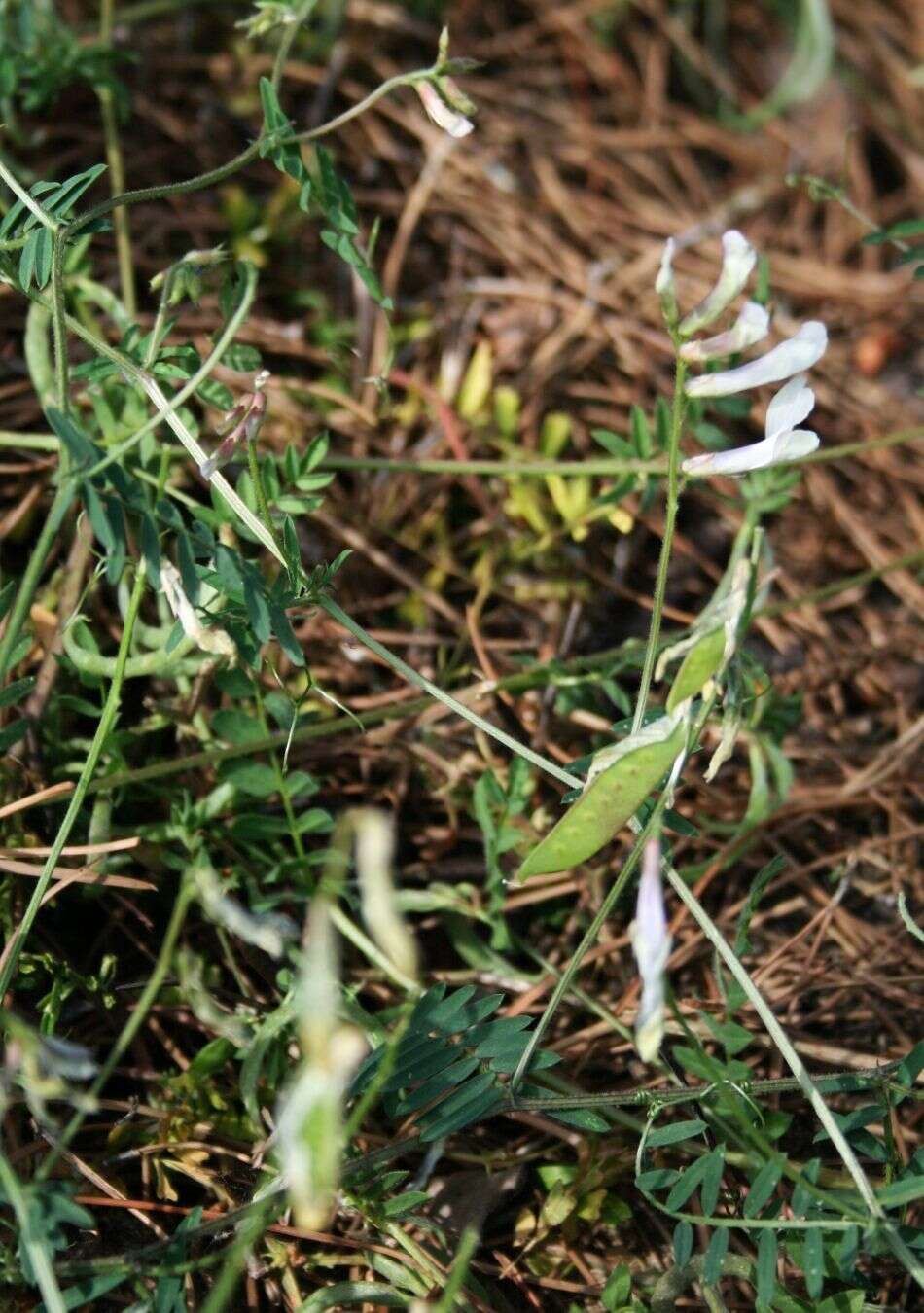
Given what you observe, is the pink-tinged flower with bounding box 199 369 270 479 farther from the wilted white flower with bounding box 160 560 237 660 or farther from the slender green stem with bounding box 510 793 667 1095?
the slender green stem with bounding box 510 793 667 1095

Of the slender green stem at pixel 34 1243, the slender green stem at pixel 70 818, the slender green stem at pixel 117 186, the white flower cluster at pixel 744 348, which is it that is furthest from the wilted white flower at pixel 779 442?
the slender green stem at pixel 117 186

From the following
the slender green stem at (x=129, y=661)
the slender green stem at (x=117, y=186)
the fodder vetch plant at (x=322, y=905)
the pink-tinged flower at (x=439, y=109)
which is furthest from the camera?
the slender green stem at (x=117, y=186)

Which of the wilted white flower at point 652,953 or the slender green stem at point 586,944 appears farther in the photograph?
the slender green stem at point 586,944

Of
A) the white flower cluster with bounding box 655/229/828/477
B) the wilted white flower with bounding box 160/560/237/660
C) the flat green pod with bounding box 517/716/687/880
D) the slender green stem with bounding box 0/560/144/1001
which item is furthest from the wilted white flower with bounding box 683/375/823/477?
the slender green stem with bounding box 0/560/144/1001

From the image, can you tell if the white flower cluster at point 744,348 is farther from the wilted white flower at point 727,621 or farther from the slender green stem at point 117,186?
the slender green stem at point 117,186

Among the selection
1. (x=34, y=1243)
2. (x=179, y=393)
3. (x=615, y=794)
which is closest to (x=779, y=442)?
(x=615, y=794)

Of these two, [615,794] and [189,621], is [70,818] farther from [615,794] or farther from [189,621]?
[615,794]

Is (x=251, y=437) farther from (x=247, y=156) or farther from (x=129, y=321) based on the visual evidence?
(x=129, y=321)
